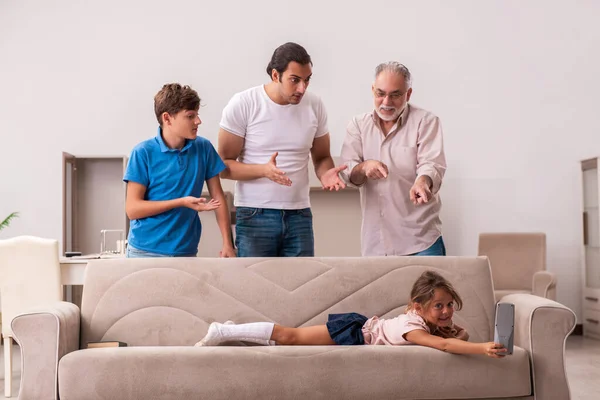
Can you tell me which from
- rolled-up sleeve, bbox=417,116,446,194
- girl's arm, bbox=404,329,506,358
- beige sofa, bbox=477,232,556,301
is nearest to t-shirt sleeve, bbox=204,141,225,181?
rolled-up sleeve, bbox=417,116,446,194

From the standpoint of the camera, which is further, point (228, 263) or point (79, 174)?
point (79, 174)

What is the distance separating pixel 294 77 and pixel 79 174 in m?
3.78

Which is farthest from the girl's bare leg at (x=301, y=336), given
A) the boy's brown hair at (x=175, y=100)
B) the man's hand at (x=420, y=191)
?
the boy's brown hair at (x=175, y=100)

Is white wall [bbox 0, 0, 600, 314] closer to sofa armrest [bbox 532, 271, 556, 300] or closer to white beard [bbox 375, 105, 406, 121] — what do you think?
sofa armrest [bbox 532, 271, 556, 300]

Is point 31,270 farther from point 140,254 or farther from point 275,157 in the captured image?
point 275,157

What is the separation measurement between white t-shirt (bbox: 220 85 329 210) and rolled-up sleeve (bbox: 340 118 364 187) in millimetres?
195

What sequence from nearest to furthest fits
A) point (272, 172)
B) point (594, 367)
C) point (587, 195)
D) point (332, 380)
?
1. point (332, 380)
2. point (272, 172)
3. point (594, 367)
4. point (587, 195)

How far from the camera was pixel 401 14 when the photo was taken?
6.43 metres

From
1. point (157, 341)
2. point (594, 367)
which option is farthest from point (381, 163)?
point (594, 367)

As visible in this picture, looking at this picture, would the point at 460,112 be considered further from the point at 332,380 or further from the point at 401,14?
the point at 332,380

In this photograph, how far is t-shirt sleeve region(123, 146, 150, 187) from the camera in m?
2.94

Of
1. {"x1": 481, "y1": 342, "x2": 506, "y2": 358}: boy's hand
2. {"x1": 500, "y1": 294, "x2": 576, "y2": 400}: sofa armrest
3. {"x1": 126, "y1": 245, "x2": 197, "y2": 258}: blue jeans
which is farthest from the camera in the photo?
{"x1": 126, "y1": 245, "x2": 197, "y2": 258}: blue jeans

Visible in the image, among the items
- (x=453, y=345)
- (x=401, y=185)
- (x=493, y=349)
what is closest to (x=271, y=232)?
(x=401, y=185)

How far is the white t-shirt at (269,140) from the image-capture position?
3072mm
